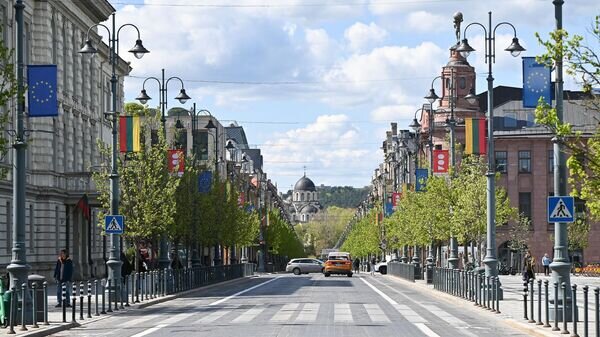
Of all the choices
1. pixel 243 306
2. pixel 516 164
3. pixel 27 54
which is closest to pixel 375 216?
pixel 516 164

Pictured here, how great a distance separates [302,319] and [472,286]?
10927 millimetres

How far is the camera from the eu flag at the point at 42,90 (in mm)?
29234

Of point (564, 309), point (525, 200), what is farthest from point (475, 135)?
point (525, 200)

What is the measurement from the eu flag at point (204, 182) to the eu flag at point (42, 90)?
31076 mm

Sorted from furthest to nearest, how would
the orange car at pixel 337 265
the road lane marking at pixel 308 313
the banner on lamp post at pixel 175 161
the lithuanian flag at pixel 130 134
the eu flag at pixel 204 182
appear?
the orange car at pixel 337 265 → the eu flag at pixel 204 182 → the banner on lamp post at pixel 175 161 → the lithuanian flag at pixel 130 134 → the road lane marking at pixel 308 313

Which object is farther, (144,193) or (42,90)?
(144,193)

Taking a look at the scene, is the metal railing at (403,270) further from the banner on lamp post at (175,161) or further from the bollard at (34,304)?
the bollard at (34,304)

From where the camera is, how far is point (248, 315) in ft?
112

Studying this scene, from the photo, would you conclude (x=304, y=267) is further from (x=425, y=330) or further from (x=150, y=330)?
(x=425, y=330)

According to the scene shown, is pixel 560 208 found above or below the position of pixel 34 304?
above

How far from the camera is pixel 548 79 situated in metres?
28.7

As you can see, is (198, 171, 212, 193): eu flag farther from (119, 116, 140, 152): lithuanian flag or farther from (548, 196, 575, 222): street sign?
(548, 196, 575, 222): street sign

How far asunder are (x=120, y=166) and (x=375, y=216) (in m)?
76.1

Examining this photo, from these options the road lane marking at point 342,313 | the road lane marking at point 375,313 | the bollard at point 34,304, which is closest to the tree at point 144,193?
the road lane marking at point 342,313
